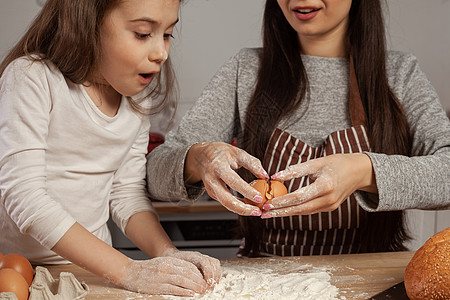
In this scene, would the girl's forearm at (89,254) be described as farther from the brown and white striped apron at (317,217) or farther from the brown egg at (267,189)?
the brown and white striped apron at (317,217)

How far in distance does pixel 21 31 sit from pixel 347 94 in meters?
1.97

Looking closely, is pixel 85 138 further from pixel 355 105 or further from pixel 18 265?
pixel 355 105

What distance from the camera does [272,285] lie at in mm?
1060

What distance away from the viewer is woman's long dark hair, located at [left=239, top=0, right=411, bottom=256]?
55.7 inches

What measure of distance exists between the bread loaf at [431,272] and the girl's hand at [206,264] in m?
0.38

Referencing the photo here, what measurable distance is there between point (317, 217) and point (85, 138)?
66 centimetres

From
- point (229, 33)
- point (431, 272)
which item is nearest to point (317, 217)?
point (431, 272)

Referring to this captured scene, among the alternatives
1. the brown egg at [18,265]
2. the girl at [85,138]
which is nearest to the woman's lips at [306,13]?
the girl at [85,138]

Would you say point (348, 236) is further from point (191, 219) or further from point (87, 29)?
point (191, 219)

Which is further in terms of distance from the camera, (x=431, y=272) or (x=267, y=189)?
(x=267, y=189)

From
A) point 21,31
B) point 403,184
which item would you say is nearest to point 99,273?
point 403,184

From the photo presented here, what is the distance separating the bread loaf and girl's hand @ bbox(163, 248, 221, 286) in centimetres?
38

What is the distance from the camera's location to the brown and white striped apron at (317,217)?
1.41 metres

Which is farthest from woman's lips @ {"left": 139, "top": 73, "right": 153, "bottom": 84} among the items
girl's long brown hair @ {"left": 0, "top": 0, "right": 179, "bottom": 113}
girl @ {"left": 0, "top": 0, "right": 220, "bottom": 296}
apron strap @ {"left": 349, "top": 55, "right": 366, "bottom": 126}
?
apron strap @ {"left": 349, "top": 55, "right": 366, "bottom": 126}
